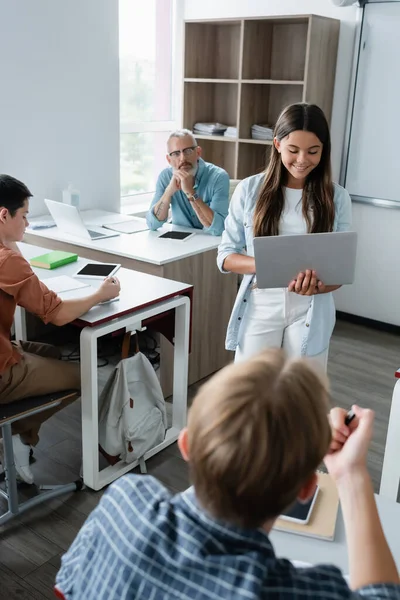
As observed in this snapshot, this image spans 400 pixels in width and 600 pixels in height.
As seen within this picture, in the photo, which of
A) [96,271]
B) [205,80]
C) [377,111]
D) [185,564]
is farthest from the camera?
[205,80]

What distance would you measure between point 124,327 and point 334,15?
283 cm

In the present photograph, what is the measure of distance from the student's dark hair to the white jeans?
93cm

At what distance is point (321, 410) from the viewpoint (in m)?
0.72

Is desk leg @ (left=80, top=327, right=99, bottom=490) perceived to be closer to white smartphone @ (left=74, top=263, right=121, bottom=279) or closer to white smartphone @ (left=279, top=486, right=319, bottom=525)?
white smartphone @ (left=74, top=263, right=121, bottom=279)

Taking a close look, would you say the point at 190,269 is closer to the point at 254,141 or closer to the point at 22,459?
the point at 22,459

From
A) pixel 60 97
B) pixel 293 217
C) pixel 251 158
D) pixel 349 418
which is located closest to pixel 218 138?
pixel 251 158

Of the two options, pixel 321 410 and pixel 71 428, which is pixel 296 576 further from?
pixel 71 428

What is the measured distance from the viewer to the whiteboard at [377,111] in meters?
3.76

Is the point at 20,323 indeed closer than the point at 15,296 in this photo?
No

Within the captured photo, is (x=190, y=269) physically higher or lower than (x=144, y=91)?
lower

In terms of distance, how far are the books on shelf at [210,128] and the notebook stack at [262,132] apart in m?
0.26

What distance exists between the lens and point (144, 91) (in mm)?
4781

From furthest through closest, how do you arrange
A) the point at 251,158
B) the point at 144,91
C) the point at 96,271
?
the point at 144,91
the point at 251,158
the point at 96,271

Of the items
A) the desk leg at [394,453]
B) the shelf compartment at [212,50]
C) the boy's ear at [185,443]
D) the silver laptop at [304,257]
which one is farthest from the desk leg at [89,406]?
the shelf compartment at [212,50]
